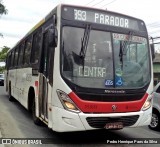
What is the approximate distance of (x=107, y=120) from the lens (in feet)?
21.3

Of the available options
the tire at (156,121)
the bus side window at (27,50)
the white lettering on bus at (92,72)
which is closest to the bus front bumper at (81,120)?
the white lettering on bus at (92,72)

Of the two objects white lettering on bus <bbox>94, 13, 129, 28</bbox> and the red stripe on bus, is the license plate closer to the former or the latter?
the red stripe on bus

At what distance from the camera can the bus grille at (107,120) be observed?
6.35 m

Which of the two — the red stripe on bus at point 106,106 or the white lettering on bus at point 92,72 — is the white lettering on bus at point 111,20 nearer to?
the white lettering on bus at point 92,72

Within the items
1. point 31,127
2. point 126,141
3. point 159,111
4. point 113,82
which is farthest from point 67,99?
Answer: point 159,111

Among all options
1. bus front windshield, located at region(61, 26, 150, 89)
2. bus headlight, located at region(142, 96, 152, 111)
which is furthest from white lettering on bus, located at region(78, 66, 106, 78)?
bus headlight, located at region(142, 96, 152, 111)

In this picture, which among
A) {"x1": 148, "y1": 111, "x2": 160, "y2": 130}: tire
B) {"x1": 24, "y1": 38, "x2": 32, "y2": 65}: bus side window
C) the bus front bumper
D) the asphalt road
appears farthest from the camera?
{"x1": 24, "y1": 38, "x2": 32, "y2": 65}: bus side window

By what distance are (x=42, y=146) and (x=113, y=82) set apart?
212cm

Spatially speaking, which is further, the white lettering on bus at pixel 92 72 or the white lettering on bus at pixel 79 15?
the white lettering on bus at pixel 79 15

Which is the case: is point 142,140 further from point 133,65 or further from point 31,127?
point 31,127

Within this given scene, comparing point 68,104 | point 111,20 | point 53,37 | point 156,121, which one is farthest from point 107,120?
point 156,121

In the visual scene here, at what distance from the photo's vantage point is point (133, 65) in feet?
22.9

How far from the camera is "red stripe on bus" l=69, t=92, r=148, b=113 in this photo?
6.27 metres

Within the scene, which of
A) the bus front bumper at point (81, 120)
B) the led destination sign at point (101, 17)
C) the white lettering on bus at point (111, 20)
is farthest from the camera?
the white lettering on bus at point (111, 20)
